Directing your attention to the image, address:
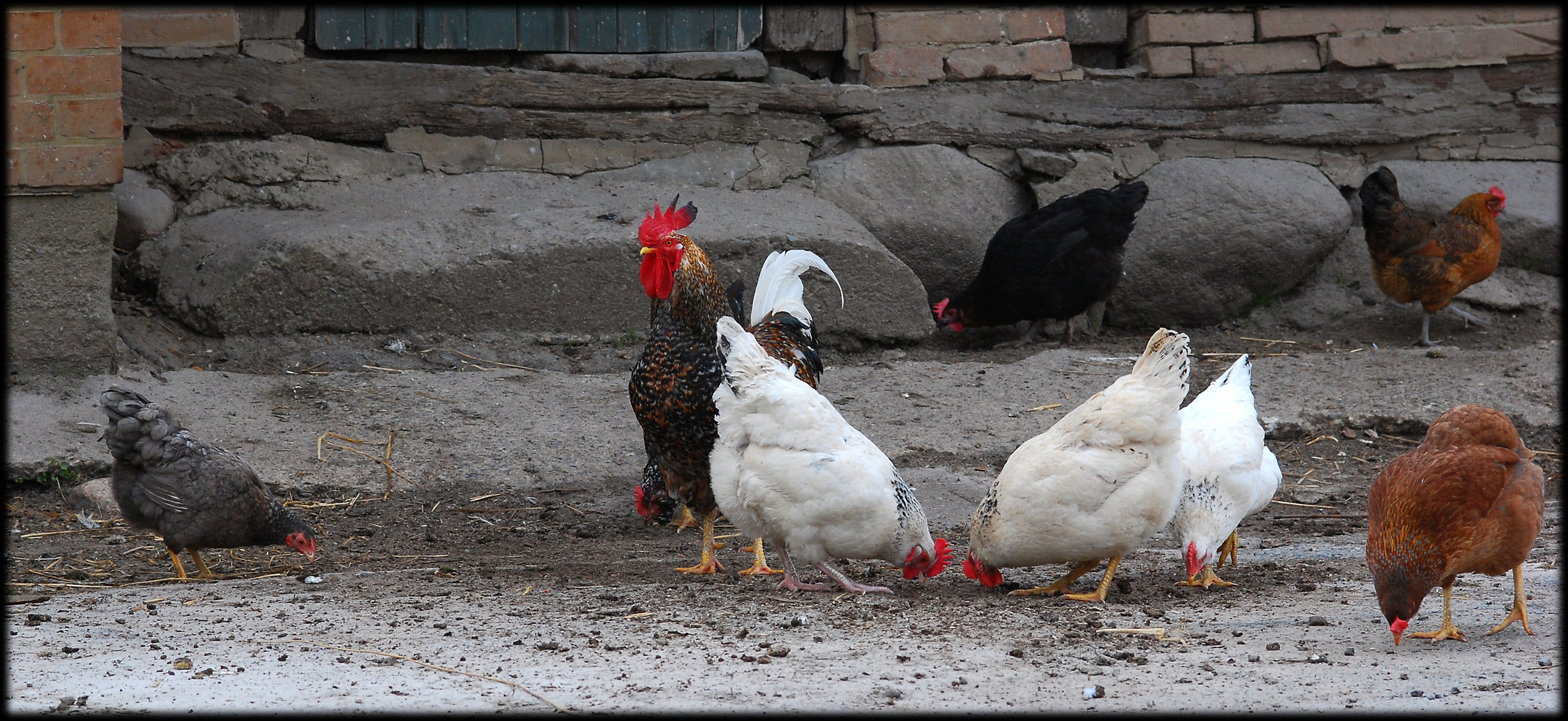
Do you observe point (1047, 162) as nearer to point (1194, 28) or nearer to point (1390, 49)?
point (1194, 28)

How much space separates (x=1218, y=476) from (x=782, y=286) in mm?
2117

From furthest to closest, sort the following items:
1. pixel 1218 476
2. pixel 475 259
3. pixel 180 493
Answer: pixel 475 259 → pixel 180 493 → pixel 1218 476

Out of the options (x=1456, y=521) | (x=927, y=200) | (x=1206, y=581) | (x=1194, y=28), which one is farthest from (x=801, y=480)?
(x=1194, y=28)

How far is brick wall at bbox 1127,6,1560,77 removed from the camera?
26.0 feet

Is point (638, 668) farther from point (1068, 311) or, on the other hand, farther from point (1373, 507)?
point (1068, 311)

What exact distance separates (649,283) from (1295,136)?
5.27 metres

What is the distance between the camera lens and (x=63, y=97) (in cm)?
543

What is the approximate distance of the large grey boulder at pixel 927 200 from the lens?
7.60 m

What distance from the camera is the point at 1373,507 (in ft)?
11.9

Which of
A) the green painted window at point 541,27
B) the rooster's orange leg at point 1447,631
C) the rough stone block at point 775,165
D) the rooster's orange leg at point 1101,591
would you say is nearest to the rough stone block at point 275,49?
the green painted window at point 541,27

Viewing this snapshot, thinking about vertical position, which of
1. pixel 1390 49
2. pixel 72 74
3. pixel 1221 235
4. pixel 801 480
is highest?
pixel 1390 49

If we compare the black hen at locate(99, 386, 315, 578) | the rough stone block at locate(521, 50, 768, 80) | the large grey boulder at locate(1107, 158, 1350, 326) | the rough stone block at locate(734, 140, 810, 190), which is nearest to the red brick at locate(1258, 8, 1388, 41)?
the large grey boulder at locate(1107, 158, 1350, 326)

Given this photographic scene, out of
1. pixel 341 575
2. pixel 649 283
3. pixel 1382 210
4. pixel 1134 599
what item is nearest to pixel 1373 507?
pixel 1134 599

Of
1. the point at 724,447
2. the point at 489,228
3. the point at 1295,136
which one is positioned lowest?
the point at 724,447
